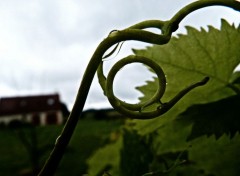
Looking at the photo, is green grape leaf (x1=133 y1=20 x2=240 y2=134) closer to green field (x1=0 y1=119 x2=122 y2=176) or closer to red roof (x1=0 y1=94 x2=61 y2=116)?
green field (x1=0 y1=119 x2=122 y2=176)

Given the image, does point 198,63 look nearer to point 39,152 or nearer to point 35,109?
point 39,152

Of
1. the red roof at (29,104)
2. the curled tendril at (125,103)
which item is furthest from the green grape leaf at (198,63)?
the red roof at (29,104)

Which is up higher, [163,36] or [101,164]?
[163,36]

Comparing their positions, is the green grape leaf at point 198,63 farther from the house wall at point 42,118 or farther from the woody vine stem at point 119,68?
the house wall at point 42,118

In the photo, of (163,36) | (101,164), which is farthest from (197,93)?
(101,164)

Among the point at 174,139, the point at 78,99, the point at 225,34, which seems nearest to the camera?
the point at 78,99

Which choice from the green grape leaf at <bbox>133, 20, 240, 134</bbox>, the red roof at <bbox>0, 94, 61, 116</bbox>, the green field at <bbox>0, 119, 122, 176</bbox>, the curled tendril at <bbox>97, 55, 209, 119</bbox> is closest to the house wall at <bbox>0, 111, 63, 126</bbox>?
the red roof at <bbox>0, 94, 61, 116</bbox>

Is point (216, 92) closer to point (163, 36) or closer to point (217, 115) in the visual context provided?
point (217, 115)

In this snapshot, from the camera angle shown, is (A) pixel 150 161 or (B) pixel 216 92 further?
(A) pixel 150 161
